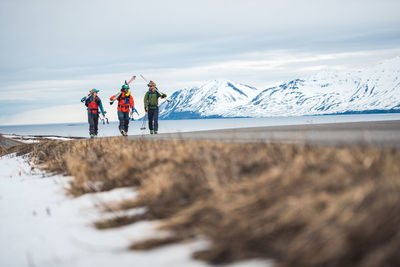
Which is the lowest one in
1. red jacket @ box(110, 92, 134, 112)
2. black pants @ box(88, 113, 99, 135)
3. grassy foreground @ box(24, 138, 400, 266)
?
grassy foreground @ box(24, 138, 400, 266)

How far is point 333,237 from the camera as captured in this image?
2797 mm

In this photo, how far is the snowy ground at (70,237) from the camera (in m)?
3.51

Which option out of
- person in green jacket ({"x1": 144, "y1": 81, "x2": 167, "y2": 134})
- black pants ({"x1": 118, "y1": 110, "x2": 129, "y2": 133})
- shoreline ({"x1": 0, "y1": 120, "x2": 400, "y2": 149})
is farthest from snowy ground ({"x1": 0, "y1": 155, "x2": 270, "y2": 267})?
person in green jacket ({"x1": 144, "y1": 81, "x2": 167, "y2": 134})

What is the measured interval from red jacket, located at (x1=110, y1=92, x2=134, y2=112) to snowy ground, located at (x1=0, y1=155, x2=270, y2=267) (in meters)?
10.9

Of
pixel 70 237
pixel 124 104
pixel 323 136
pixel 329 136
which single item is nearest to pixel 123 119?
pixel 124 104

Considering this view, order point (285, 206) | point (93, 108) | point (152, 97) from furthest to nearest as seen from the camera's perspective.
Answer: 1. point (152, 97)
2. point (93, 108)
3. point (285, 206)

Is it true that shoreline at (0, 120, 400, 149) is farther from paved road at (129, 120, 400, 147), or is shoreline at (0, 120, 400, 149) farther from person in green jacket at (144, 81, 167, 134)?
person in green jacket at (144, 81, 167, 134)

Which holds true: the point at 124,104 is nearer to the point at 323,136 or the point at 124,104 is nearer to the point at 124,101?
the point at 124,101

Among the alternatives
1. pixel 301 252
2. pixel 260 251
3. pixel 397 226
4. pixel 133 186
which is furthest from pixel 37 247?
pixel 397 226

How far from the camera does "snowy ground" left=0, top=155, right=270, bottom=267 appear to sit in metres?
3.51

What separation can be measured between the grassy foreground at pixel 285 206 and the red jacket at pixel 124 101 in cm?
1216

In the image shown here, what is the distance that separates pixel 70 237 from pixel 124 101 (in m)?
13.5

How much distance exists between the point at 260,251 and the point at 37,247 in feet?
8.05

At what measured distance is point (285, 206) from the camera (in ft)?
11.0
